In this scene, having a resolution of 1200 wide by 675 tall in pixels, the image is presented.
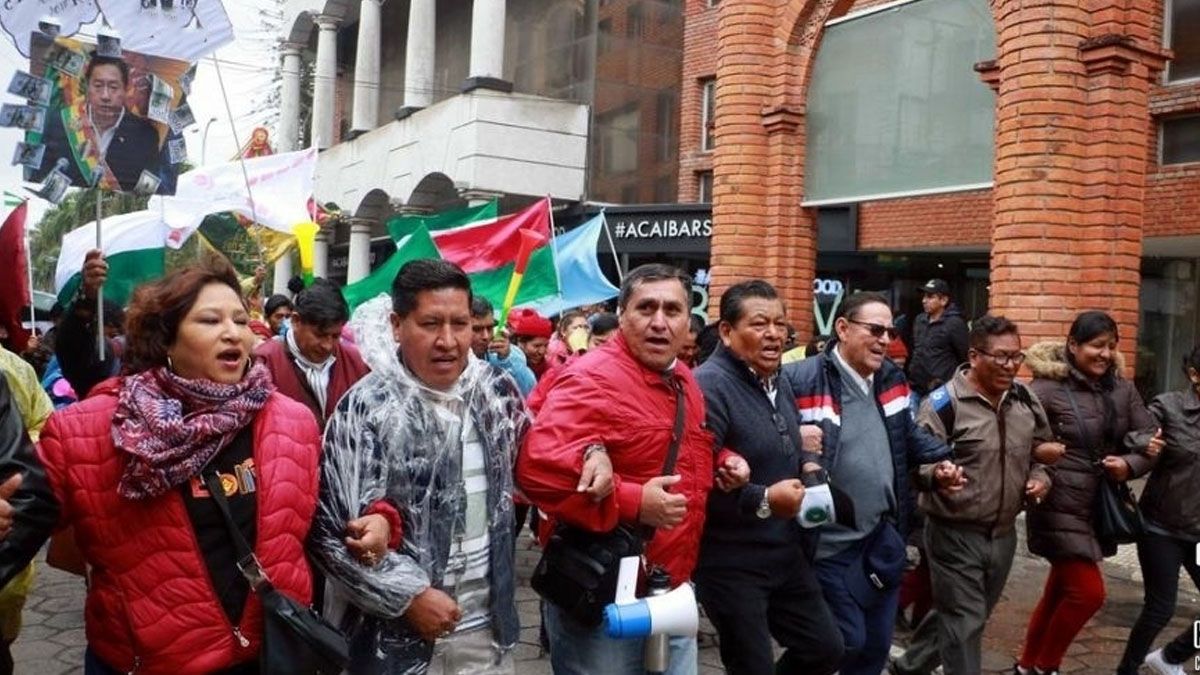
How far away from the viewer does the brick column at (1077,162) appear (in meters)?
7.39

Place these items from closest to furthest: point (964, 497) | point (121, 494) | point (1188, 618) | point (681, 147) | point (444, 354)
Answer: point (121, 494), point (444, 354), point (964, 497), point (1188, 618), point (681, 147)

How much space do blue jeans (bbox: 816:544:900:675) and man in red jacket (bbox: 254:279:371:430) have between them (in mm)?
2449

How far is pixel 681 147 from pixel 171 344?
61.4 ft

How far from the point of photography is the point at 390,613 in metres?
2.76

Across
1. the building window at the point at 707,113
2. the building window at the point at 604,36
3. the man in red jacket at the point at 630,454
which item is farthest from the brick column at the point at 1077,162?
the building window at the point at 604,36

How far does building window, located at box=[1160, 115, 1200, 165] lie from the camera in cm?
1299

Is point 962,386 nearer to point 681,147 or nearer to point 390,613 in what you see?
point 390,613

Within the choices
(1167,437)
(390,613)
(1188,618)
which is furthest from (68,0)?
(1188,618)

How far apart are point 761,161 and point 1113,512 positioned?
5.84 metres

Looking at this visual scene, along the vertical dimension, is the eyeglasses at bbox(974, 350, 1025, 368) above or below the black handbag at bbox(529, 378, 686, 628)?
above

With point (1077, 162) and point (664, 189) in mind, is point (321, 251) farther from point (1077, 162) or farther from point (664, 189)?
point (1077, 162)

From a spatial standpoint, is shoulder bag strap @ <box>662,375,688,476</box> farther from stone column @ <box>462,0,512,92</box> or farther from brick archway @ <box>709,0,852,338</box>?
stone column @ <box>462,0,512,92</box>

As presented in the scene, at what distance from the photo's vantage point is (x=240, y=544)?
8.29ft

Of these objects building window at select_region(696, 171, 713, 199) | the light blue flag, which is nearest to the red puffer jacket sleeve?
the light blue flag
